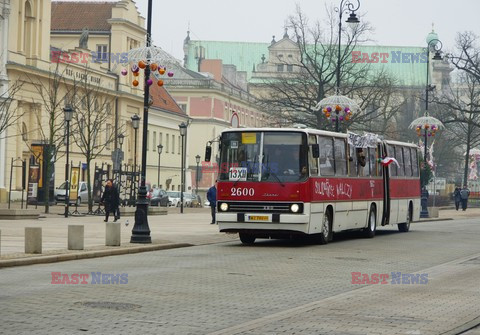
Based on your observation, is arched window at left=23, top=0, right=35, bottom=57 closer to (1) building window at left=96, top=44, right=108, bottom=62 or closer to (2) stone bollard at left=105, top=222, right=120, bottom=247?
(1) building window at left=96, top=44, right=108, bottom=62

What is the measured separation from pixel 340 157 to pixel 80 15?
6472 centimetres

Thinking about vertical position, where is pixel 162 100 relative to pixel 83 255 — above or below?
above

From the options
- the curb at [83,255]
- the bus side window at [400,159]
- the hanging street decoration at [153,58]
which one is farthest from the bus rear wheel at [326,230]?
the bus side window at [400,159]

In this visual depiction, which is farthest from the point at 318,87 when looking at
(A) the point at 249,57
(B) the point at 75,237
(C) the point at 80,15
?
(A) the point at 249,57

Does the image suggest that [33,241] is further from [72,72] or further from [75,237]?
[72,72]

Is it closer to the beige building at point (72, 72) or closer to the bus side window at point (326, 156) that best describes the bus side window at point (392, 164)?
the bus side window at point (326, 156)

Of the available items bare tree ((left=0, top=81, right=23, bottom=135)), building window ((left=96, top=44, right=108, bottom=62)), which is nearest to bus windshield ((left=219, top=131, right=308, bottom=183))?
bare tree ((left=0, top=81, right=23, bottom=135))

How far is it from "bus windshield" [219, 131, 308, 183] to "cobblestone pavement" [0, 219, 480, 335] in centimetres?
245

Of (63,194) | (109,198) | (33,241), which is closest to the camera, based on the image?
(33,241)

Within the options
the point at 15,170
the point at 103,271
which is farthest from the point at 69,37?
the point at 103,271

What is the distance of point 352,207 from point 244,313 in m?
18.3

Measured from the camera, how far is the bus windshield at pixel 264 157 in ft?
89.2

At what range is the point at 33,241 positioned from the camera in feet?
71.7

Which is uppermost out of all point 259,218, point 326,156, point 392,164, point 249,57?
point 249,57
